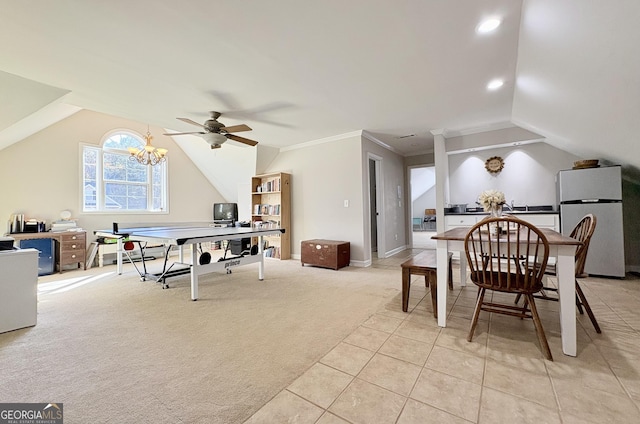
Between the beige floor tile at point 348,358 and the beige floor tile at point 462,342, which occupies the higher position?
the beige floor tile at point 462,342

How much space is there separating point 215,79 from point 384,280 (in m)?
3.23

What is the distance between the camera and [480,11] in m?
1.82

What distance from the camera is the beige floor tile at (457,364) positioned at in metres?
1.47

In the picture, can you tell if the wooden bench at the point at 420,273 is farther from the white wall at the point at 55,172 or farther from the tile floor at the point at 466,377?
the white wall at the point at 55,172

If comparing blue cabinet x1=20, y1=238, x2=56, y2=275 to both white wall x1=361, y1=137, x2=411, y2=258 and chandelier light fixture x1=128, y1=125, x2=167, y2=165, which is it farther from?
white wall x1=361, y1=137, x2=411, y2=258

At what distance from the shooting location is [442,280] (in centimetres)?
207

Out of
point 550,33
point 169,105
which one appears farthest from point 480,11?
point 169,105

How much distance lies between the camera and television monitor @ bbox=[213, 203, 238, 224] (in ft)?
21.8

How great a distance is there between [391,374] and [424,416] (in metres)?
0.32

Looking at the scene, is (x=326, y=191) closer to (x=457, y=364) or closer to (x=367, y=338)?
(x=367, y=338)

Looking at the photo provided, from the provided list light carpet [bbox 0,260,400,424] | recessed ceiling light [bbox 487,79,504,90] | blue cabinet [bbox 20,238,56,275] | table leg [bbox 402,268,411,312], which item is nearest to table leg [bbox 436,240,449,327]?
table leg [bbox 402,268,411,312]

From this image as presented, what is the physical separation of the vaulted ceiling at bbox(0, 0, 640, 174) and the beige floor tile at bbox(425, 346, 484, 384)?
2105 millimetres

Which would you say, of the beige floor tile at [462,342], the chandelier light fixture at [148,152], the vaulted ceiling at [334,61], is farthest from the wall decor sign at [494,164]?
the chandelier light fixture at [148,152]

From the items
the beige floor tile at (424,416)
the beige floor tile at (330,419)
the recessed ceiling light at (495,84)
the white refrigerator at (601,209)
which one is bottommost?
the beige floor tile at (330,419)
